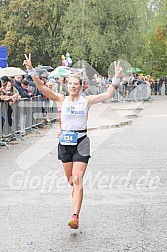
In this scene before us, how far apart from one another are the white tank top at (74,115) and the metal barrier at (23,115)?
8163 mm

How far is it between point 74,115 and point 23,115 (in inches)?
432

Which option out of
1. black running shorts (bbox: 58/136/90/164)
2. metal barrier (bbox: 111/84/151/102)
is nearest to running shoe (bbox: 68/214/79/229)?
black running shorts (bbox: 58/136/90/164)

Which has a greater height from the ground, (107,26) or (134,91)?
(107,26)

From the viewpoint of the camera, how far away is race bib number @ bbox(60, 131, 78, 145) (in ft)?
24.6

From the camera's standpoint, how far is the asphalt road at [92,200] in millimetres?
6578

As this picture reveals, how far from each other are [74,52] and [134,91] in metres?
9.43

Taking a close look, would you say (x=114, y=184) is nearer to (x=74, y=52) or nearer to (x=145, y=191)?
(x=145, y=191)

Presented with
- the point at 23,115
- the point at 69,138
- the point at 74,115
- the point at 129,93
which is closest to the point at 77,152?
the point at 69,138

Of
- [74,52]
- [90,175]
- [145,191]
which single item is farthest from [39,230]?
[74,52]

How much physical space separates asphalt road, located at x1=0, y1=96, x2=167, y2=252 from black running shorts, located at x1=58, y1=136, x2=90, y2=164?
708mm

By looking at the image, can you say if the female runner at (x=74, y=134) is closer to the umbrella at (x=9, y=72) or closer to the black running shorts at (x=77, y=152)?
the black running shorts at (x=77, y=152)

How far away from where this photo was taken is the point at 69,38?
5038 cm

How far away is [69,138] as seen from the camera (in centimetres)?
751

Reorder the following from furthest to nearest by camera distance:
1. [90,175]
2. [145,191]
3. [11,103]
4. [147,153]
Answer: [11,103] < [147,153] < [90,175] < [145,191]
